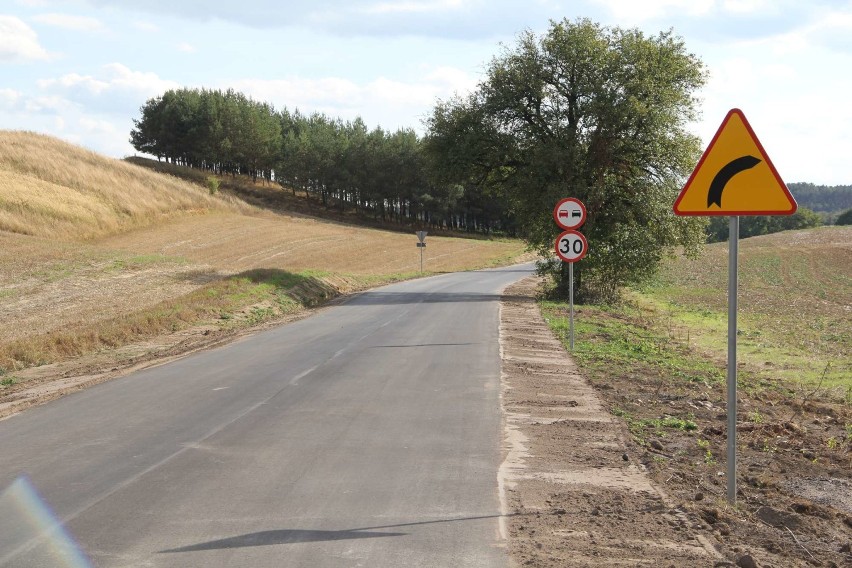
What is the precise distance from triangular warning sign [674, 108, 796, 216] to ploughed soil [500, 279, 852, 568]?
2387 millimetres

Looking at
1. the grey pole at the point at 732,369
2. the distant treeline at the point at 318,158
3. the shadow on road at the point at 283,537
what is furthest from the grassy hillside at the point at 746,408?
the distant treeline at the point at 318,158

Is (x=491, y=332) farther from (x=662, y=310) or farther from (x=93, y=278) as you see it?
(x=93, y=278)

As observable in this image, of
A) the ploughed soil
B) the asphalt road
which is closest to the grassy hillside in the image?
the ploughed soil

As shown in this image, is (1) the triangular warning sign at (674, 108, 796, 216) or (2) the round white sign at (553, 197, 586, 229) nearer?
(1) the triangular warning sign at (674, 108, 796, 216)

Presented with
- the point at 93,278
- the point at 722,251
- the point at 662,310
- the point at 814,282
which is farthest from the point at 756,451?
→ the point at 722,251

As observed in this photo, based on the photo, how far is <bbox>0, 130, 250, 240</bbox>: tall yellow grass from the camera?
178 ft

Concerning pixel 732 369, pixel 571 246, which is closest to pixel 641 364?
pixel 571 246

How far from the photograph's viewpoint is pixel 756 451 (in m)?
9.01

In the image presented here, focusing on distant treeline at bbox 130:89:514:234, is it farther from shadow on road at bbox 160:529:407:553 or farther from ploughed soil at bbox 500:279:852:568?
shadow on road at bbox 160:529:407:553

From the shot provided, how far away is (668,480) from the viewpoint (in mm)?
7594

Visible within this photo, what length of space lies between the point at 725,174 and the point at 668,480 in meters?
2.79

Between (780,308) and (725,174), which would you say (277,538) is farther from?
(780,308)

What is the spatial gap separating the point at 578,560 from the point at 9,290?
30952mm

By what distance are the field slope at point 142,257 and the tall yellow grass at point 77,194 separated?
0.44ft
